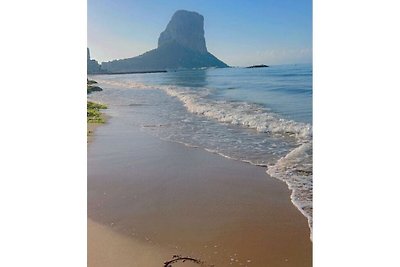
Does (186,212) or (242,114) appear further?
(242,114)

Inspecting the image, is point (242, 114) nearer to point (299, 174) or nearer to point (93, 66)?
point (299, 174)

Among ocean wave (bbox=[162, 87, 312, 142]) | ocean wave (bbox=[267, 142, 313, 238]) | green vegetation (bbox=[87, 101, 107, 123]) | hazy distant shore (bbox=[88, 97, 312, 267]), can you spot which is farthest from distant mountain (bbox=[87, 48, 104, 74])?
ocean wave (bbox=[267, 142, 313, 238])

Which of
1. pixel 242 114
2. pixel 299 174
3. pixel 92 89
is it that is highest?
pixel 92 89

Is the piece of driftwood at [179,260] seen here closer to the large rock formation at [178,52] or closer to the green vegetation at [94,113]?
the large rock formation at [178,52]

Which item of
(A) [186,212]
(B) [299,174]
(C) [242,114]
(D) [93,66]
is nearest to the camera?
(A) [186,212]

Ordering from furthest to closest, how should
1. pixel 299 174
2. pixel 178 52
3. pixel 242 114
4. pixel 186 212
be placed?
pixel 242 114 < pixel 178 52 < pixel 299 174 < pixel 186 212

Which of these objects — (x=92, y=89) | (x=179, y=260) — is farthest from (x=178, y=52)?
(x=179, y=260)
